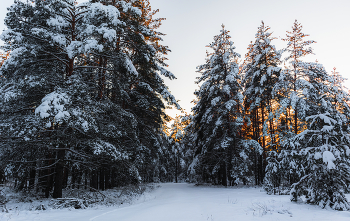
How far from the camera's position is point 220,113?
60.6 feet

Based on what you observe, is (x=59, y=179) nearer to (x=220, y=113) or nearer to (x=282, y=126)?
(x=220, y=113)

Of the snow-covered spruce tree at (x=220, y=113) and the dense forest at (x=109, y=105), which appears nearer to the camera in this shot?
the dense forest at (x=109, y=105)

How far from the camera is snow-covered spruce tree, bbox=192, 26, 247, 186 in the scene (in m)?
17.4

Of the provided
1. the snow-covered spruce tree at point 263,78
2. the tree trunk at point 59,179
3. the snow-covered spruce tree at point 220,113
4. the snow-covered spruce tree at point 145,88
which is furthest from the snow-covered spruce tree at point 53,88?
the snow-covered spruce tree at point 263,78

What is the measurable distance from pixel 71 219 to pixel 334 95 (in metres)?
19.9

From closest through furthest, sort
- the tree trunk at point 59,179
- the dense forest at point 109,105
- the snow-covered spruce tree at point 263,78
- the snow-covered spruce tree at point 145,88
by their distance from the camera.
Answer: the dense forest at point 109,105, the tree trunk at point 59,179, the snow-covered spruce tree at point 145,88, the snow-covered spruce tree at point 263,78

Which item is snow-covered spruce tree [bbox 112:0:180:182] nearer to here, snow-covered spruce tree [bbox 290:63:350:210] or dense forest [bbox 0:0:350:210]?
dense forest [bbox 0:0:350:210]

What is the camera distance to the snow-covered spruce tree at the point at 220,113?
17438 millimetres

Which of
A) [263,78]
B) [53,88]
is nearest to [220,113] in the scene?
[263,78]

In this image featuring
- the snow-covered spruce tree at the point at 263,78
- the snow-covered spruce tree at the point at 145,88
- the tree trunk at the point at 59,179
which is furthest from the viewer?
the snow-covered spruce tree at the point at 263,78

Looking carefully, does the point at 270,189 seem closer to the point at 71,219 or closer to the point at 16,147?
the point at 71,219

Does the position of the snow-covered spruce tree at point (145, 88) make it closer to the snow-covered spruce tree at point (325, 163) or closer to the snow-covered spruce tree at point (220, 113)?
the snow-covered spruce tree at point (220, 113)

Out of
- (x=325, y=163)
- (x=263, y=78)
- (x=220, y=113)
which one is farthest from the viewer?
(x=220, y=113)

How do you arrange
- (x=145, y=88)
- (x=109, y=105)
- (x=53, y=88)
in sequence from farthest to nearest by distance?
1. (x=145, y=88)
2. (x=109, y=105)
3. (x=53, y=88)
